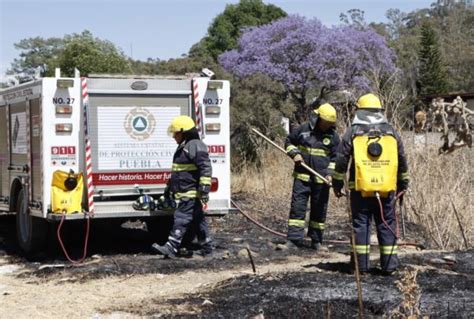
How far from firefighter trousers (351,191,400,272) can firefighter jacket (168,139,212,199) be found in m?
1.98

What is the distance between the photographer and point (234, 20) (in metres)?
35.1

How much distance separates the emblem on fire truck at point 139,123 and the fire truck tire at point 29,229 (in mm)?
1725

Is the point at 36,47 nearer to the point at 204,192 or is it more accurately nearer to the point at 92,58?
the point at 92,58

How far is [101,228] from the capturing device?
1258 cm

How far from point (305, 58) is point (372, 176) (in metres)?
15.6

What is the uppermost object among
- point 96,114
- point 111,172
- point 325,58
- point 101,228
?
point 325,58

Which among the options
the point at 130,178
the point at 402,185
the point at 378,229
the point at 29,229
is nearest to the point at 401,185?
the point at 402,185

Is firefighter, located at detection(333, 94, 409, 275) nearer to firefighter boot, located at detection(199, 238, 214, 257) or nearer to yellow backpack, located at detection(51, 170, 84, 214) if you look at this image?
firefighter boot, located at detection(199, 238, 214, 257)

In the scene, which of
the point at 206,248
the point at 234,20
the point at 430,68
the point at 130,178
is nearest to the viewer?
the point at 206,248

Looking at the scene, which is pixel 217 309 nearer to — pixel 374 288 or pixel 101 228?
pixel 374 288

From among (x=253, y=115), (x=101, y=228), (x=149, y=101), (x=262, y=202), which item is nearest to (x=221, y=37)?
(x=253, y=115)

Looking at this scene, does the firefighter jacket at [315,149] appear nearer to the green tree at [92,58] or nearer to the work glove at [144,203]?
the work glove at [144,203]

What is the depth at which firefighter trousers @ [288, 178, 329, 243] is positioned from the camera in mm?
9875

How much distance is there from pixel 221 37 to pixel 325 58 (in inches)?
495
